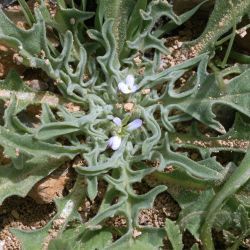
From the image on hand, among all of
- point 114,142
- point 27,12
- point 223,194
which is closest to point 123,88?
point 114,142

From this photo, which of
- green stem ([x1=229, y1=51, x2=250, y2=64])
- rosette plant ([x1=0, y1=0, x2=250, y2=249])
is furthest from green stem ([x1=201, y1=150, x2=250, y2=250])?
green stem ([x1=229, y1=51, x2=250, y2=64])

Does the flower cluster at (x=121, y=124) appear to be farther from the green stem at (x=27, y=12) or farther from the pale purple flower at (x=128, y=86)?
the green stem at (x=27, y=12)

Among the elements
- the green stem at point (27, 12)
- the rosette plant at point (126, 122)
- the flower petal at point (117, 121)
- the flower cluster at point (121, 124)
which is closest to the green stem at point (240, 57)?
the rosette plant at point (126, 122)

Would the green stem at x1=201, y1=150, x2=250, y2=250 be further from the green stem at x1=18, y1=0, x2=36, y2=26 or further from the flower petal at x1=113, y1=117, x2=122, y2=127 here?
the green stem at x1=18, y1=0, x2=36, y2=26

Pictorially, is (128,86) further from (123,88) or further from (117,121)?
(117,121)

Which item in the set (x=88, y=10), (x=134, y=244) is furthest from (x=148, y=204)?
(x=88, y=10)
